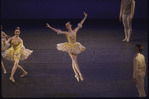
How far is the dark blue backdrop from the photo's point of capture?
16.7m

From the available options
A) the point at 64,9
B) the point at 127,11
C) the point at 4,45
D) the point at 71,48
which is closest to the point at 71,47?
the point at 71,48

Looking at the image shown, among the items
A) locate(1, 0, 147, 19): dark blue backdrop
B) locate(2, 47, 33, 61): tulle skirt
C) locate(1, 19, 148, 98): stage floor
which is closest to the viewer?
locate(1, 19, 148, 98): stage floor

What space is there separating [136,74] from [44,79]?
2.40 meters

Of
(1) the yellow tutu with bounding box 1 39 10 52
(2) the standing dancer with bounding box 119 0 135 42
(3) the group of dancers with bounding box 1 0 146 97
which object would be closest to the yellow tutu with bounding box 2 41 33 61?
(3) the group of dancers with bounding box 1 0 146 97

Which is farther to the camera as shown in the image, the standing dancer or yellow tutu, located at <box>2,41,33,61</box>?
the standing dancer

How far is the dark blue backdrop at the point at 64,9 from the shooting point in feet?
54.9

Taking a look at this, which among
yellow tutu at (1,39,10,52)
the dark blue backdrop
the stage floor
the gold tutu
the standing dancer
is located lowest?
the stage floor

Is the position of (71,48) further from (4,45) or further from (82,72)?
(4,45)

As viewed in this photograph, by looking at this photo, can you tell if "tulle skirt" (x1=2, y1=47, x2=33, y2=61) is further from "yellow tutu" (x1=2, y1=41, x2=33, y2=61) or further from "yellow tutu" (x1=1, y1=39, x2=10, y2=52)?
"yellow tutu" (x1=1, y1=39, x2=10, y2=52)

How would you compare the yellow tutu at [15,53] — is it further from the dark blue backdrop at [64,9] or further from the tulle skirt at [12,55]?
the dark blue backdrop at [64,9]

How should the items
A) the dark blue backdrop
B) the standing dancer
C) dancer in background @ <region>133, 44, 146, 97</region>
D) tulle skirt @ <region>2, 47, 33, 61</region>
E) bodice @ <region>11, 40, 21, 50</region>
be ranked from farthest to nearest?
the dark blue backdrop, the standing dancer, tulle skirt @ <region>2, 47, 33, 61</region>, bodice @ <region>11, 40, 21, 50</region>, dancer in background @ <region>133, 44, 146, 97</region>

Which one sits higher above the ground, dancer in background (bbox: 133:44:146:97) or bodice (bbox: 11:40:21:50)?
bodice (bbox: 11:40:21:50)

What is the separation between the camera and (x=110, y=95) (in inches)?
195

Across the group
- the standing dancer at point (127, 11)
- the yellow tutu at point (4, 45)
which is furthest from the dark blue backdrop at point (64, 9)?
the yellow tutu at point (4, 45)
